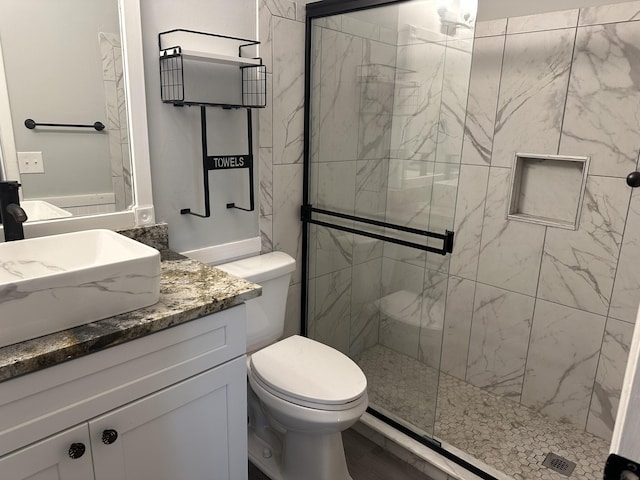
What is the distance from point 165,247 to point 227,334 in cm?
54

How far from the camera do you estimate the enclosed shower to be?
6.03ft

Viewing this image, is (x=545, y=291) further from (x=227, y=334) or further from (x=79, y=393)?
(x=79, y=393)

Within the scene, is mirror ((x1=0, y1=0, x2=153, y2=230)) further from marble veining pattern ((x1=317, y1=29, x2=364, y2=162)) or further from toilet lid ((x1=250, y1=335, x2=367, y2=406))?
marble veining pattern ((x1=317, y1=29, x2=364, y2=162))

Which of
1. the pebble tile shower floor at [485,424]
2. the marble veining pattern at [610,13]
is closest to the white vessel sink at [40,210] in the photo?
the pebble tile shower floor at [485,424]

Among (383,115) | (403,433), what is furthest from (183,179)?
(403,433)

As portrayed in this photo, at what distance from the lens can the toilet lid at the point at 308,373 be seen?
5.24ft

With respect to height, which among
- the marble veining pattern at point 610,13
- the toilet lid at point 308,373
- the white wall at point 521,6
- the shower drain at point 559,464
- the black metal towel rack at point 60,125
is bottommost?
the shower drain at point 559,464

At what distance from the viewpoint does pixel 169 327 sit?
120 centimetres

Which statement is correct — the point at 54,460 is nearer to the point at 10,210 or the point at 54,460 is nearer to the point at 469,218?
the point at 10,210

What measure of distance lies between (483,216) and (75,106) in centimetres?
185

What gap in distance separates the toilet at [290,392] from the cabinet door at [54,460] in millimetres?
679

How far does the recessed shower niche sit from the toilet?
3.78 feet

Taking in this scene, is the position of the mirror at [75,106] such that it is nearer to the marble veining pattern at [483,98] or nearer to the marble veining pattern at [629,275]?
the marble veining pattern at [483,98]

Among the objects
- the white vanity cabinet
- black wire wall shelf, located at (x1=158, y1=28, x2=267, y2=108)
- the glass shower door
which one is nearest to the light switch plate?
black wire wall shelf, located at (x1=158, y1=28, x2=267, y2=108)
